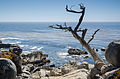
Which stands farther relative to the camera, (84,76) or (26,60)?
(26,60)

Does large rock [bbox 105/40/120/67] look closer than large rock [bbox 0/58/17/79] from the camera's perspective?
No

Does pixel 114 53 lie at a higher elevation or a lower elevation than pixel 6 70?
higher

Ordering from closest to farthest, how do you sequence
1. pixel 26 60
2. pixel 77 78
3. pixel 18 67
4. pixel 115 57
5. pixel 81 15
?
pixel 115 57 → pixel 77 78 → pixel 18 67 → pixel 81 15 → pixel 26 60

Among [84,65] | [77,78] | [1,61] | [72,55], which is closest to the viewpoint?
[1,61]

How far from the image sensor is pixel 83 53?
4519cm

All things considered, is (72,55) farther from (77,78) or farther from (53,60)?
(77,78)

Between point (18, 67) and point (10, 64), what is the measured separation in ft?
28.2

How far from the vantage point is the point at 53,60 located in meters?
38.5

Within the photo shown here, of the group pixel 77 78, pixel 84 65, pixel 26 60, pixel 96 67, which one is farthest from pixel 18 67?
pixel 26 60

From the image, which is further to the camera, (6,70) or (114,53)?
(114,53)

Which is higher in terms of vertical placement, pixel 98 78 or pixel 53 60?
pixel 98 78

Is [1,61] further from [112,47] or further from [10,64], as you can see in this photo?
[112,47]

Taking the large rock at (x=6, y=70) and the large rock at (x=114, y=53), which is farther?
the large rock at (x=114, y=53)

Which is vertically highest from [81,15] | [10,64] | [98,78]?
[81,15]
